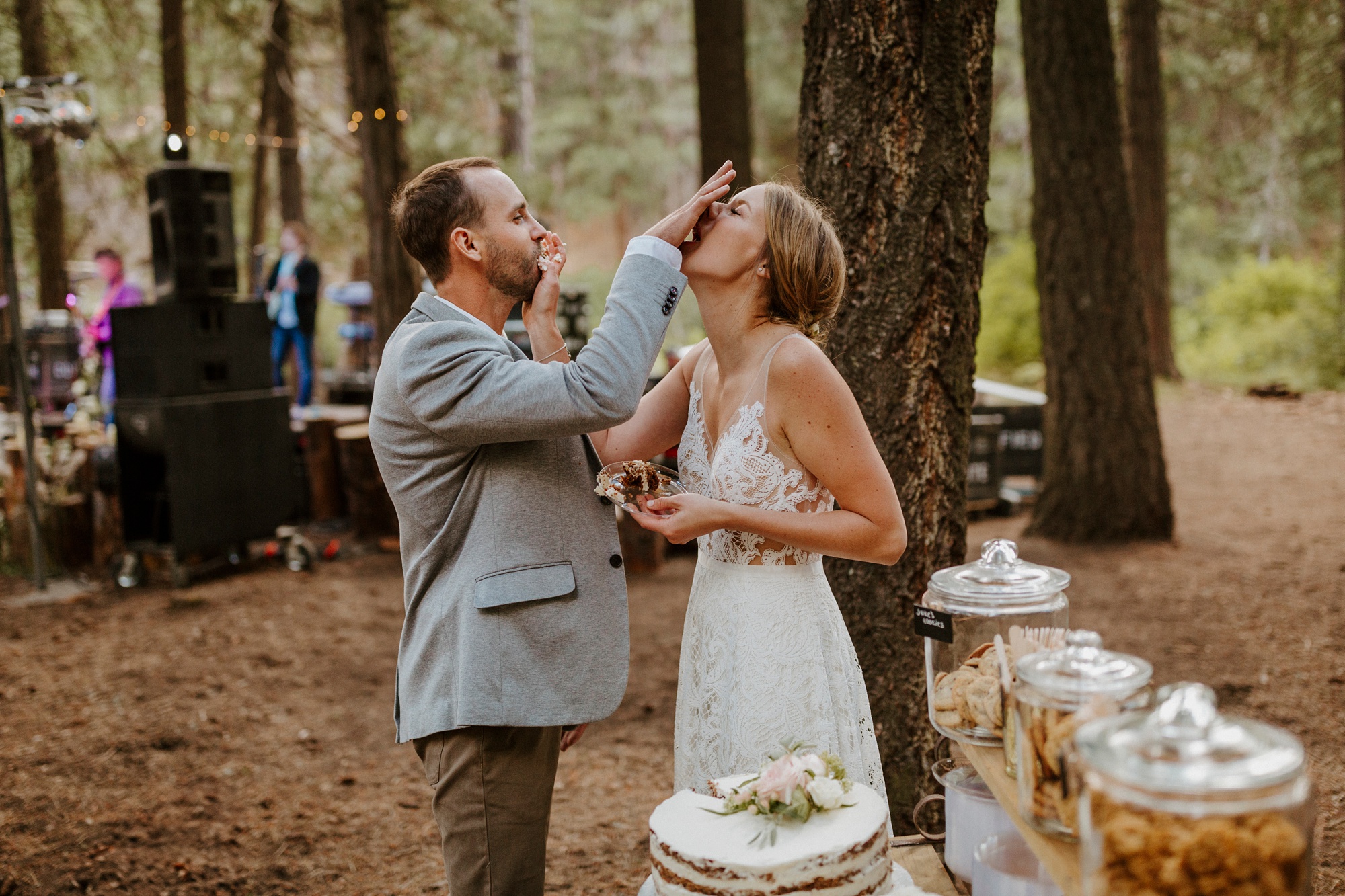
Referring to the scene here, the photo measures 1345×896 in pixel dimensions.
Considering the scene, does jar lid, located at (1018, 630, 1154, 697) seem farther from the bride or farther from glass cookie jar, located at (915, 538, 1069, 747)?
the bride

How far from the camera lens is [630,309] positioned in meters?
1.90

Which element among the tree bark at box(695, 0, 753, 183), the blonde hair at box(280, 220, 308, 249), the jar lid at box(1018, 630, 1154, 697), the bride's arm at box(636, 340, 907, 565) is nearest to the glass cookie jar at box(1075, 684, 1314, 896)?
the jar lid at box(1018, 630, 1154, 697)

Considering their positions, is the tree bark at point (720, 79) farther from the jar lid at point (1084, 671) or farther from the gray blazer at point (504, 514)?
the jar lid at point (1084, 671)

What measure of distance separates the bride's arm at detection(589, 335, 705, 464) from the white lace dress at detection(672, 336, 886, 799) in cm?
19

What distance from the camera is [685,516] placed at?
199cm

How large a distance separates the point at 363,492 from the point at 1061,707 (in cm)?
754

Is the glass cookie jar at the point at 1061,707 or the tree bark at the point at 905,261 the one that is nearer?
the glass cookie jar at the point at 1061,707

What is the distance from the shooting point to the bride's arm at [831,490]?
2020mm

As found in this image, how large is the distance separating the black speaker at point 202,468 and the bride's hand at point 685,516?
603cm

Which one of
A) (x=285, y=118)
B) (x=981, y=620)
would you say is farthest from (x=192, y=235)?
(x=285, y=118)

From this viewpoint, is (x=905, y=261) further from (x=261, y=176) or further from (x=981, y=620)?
(x=261, y=176)

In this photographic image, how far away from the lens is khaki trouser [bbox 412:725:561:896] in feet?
6.58

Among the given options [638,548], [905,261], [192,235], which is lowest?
[638,548]

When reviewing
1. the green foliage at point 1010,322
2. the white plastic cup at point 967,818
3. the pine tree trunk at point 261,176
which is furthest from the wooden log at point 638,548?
the green foliage at point 1010,322
